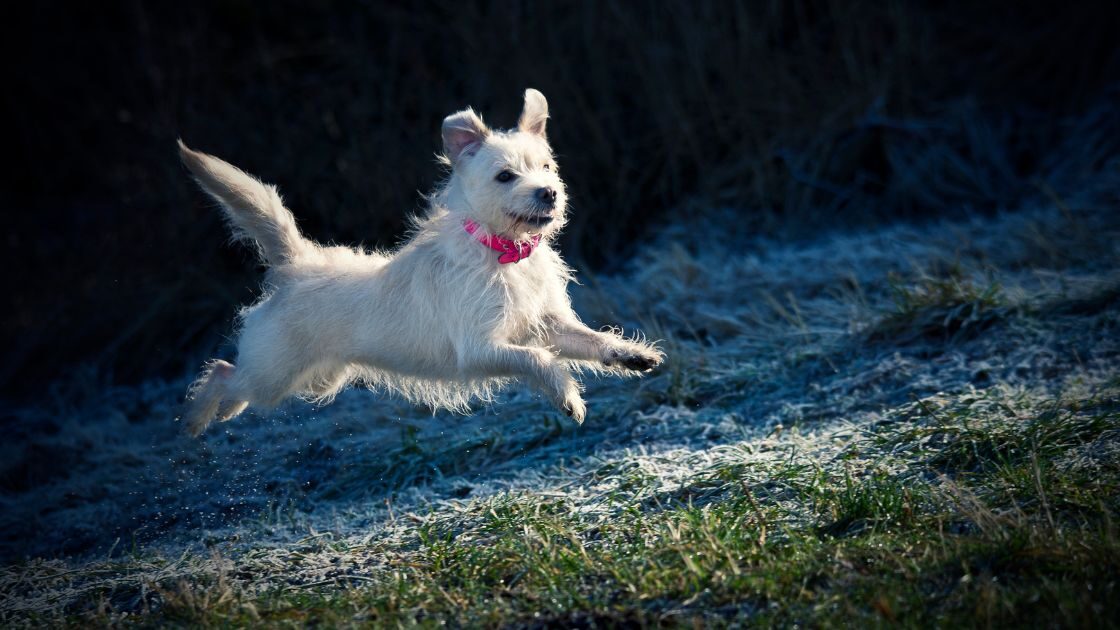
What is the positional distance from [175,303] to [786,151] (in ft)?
17.8

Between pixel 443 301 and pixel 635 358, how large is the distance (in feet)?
3.01

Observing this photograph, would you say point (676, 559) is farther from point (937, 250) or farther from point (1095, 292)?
point (937, 250)

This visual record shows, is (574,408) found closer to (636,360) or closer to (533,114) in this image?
(636,360)

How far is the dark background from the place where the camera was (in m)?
8.90

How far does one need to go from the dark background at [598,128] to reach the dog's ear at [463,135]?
3.94 m

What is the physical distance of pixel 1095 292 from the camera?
6.14 m

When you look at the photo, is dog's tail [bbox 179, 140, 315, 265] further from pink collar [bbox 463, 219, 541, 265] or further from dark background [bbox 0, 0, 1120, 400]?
dark background [bbox 0, 0, 1120, 400]

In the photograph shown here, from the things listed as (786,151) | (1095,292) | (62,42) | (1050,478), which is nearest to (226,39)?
(62,42)

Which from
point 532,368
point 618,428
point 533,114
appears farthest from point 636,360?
point 618,428

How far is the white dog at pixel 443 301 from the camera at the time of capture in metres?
4.38

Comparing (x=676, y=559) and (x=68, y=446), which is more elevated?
(x=68, y=446)

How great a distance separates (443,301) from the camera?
4.57 meters

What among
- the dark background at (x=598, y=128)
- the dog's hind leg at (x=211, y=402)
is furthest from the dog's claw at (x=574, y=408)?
the dark background at (x=598, y=128)

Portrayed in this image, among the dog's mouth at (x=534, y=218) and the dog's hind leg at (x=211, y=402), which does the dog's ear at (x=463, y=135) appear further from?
the dog's hind leg at (x=211, y=402)
